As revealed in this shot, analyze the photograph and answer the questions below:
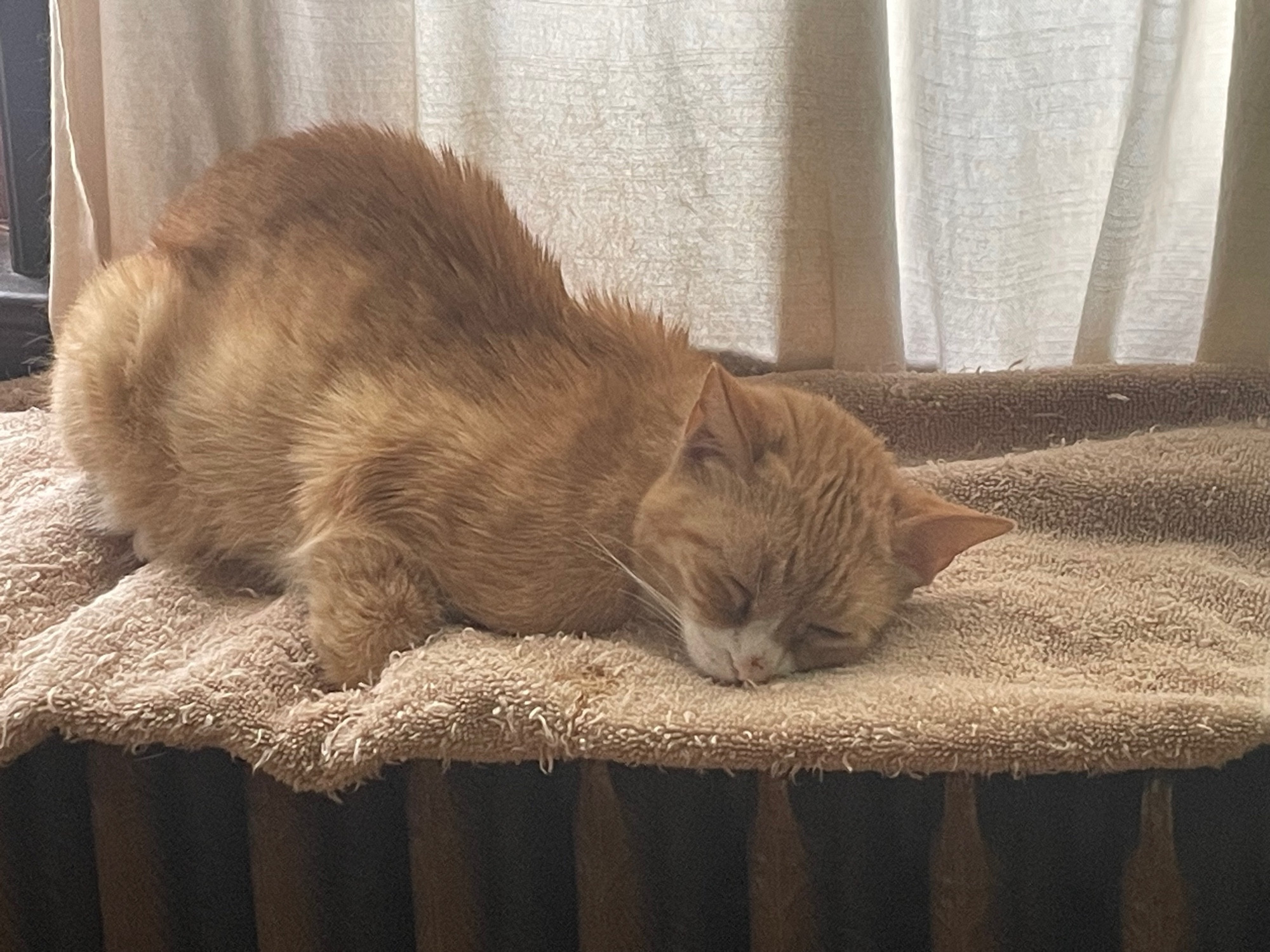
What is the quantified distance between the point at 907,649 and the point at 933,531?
0.38ft

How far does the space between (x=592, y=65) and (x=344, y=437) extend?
611 millimetres

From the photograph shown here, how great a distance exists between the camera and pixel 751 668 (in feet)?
3.48

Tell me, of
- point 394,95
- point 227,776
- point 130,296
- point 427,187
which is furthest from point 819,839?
point 394,95

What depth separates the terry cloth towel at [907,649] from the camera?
0.92 metres

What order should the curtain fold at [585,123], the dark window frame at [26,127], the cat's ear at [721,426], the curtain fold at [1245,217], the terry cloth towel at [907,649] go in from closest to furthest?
1. the terry cloth towel at [907,649]
2. the cat's ear at [721,426]
3. the curtain fold at [1245,217]
4. the curtain fold at [585,123]
5. the dark window frame at [26,127]

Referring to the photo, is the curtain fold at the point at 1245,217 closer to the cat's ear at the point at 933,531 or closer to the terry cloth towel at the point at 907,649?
the terry cloth towel at the point at 907,649

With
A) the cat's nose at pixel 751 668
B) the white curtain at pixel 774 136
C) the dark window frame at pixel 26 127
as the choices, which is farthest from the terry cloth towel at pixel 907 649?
the dark window frame at pixel 26 127

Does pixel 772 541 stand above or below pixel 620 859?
above

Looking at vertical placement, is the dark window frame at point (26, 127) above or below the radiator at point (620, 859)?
above

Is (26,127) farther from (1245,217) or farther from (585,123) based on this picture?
(1245,217)

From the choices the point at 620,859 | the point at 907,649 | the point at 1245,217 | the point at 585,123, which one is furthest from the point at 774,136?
the point at 620,859

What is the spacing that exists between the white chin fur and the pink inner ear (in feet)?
0.51

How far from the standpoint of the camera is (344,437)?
3.93 ft

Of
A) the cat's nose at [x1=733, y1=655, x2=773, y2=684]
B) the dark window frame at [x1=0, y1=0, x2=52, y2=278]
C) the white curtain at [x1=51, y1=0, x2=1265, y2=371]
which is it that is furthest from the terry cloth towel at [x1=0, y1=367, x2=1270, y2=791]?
the dark window frame at [x1=0, y1=0, x2=52, y2=278]
